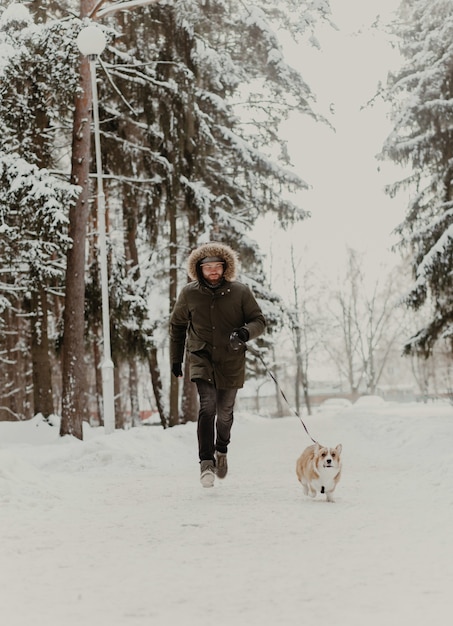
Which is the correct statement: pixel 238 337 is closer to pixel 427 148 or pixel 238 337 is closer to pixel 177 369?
pixel 177 369

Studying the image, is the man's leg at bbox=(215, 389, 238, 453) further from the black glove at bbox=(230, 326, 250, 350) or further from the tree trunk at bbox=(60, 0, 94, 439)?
the tree trunk at bbox=(60, 0, 94, 439)

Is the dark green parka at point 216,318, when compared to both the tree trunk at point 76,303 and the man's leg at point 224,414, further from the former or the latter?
the tree trunk at point 76,303

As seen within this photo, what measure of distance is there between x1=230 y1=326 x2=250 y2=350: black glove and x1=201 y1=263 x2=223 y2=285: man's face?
52 centimetres

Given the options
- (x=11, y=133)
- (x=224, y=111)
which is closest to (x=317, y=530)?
(x=11, y=133)

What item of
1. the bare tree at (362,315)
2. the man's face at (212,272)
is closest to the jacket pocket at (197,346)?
the man's face at (212,272)

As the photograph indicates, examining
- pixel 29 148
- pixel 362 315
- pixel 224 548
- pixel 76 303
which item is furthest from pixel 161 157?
pixel 362 315

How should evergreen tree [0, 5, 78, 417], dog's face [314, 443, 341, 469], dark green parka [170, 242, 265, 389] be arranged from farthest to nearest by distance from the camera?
evergreen tree [0, 5, 78, 417] < dark green parka [170, 242, 265, 389] < dog's face [314, 443, 341, 469]

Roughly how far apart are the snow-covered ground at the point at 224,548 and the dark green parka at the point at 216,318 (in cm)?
108

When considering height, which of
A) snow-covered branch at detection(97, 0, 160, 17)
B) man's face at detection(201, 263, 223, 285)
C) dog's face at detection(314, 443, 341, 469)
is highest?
snow-covered branch at detection(97, 0, 160, 17)

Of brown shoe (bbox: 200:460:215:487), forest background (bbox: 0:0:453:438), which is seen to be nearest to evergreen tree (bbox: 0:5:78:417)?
forest background (bbox: 0:0:453:438)

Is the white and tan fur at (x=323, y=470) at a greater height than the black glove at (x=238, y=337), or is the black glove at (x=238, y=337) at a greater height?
the black glove at (x=238, y=337)

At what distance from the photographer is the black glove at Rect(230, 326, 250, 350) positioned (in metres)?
5.90

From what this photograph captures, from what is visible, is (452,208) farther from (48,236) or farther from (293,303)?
(293,303)

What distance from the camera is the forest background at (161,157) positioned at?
12.1m
